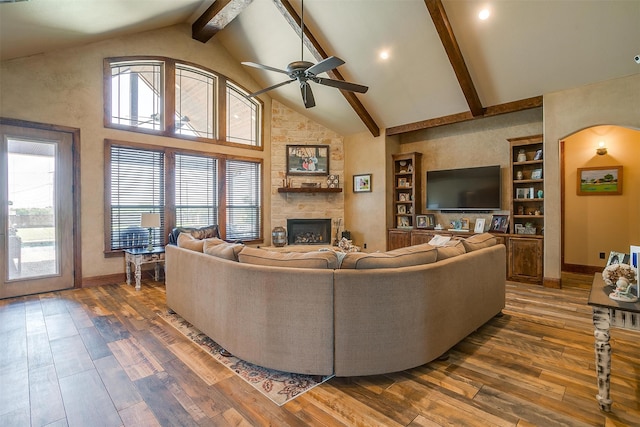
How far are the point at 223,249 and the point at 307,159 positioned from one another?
4939 millimetres

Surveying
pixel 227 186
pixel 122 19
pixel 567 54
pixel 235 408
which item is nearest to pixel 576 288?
pixel 567 54

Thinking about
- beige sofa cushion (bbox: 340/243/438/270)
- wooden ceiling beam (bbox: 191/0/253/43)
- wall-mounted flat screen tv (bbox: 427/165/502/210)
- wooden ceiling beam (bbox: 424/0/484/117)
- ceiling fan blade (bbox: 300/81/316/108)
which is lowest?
beige sofa cushion (bbox: 340/243/438/270)

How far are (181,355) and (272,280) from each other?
1159mm

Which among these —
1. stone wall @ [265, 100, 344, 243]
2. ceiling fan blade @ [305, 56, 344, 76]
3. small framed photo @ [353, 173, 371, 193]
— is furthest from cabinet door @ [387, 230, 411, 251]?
ceiling fan blade @ [305, 56, 344, 76]

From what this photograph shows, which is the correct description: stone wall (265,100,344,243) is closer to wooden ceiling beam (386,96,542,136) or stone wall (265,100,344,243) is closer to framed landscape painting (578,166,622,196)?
wooden ceiling beam (386,96,542,136)

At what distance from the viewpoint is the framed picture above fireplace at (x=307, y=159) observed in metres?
7.20

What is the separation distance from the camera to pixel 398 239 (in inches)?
259

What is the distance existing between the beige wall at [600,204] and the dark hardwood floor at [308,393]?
10.7 feet

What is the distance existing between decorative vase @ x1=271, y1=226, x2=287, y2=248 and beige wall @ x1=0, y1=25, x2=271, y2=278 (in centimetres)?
281

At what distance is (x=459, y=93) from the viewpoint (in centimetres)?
522

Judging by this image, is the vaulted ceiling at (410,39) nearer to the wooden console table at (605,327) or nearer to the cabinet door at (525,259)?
the cabinet door at (525,259)

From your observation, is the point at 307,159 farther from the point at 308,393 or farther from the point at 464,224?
the point at 308,393

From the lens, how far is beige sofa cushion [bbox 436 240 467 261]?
8.36 feet

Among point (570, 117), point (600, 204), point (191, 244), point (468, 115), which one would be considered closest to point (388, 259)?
point (191, 244)
